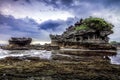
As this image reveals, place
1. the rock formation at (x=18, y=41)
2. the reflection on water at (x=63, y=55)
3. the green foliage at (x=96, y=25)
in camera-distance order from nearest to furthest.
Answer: the reflection on water at (x=63, y=55) < the green foliage at (x=96, y=25) < the rock formation at (x=18, y=41)

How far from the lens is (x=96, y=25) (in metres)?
79.9

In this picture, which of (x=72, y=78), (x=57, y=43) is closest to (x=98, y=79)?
(x=72, y=78)

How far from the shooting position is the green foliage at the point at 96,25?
80312mm

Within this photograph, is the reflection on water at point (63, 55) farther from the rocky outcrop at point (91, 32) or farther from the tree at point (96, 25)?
the tree at point (96, 25)

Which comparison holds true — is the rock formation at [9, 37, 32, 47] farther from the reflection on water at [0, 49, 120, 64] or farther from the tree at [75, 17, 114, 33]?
the reflection on water at [0, 49, 120, 64]

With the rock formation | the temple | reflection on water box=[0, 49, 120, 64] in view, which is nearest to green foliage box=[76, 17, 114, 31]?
the temple

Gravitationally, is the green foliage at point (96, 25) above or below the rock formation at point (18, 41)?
above

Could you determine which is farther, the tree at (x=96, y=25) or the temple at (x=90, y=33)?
the tree at (x=96, y=25)

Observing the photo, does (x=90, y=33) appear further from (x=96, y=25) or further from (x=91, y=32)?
(x=96, y=25)

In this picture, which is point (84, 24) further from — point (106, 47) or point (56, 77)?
point (56, 77)

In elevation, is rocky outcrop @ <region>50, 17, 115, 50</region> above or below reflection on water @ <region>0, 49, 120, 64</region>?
above

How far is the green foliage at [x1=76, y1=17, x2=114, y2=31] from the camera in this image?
80.3 meters

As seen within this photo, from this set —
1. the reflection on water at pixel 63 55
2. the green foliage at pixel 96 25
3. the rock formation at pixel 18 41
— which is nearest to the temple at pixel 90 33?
the green foliage at pixel 96 25

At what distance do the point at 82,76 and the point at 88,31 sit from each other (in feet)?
220
